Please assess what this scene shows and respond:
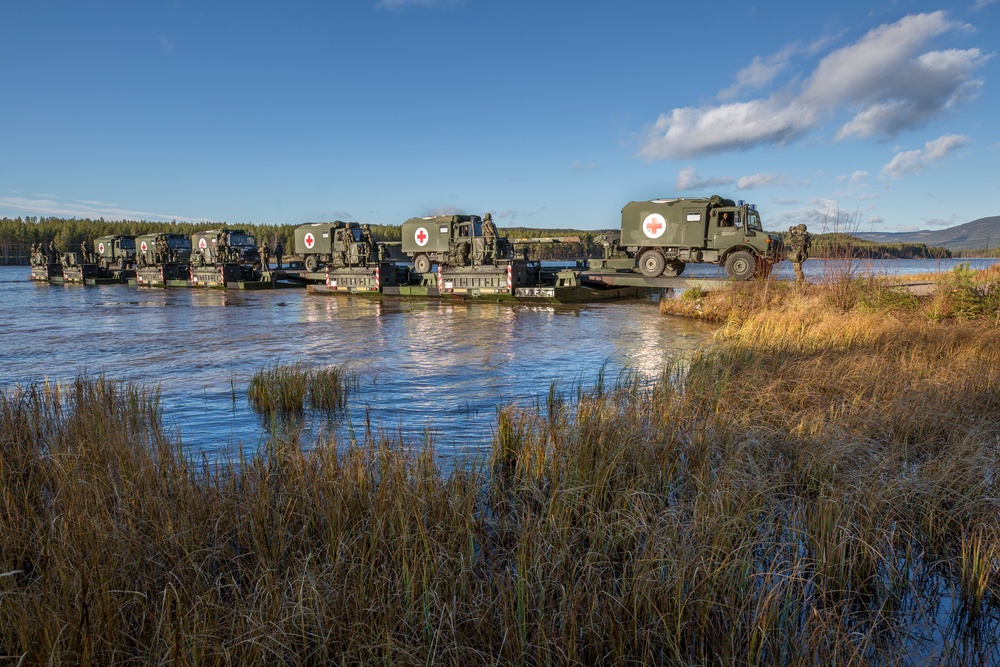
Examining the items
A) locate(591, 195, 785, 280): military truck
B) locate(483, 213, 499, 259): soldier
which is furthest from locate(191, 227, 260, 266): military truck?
locate(591, 195, 785, 280): military truck

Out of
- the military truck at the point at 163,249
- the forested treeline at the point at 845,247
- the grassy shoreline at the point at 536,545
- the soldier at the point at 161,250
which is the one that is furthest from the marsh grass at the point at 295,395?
the soldier at the point at 161,250

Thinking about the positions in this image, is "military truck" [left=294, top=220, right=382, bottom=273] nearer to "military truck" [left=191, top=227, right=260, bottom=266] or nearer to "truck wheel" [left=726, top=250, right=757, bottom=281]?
"military truck" [left=191, top=227, right=260, bottom=266]

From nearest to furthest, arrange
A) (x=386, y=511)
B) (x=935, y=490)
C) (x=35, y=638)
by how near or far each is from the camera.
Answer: (x=35, y=638), (x=386, y=511), (x=935, y=490)

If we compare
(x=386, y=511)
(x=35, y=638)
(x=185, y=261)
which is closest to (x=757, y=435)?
(x=386, y=511)

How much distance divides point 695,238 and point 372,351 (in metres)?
14.5

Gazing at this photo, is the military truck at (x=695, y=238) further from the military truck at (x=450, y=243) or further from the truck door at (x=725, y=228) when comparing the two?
the military truck at (x=450, y=243)

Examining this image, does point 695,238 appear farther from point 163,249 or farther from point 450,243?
point 163,249

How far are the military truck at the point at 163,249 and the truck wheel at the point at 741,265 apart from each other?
102ft

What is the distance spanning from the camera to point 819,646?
98.3 inches

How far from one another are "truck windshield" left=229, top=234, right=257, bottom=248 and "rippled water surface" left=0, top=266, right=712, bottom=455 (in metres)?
11.5

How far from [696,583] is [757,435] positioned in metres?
2.63

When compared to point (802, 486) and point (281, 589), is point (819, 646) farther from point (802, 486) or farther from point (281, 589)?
point (281, 589)

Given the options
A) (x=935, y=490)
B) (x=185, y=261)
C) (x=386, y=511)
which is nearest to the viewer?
(x=386, y=511)

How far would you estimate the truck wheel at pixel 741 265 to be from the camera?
69.6 ft
